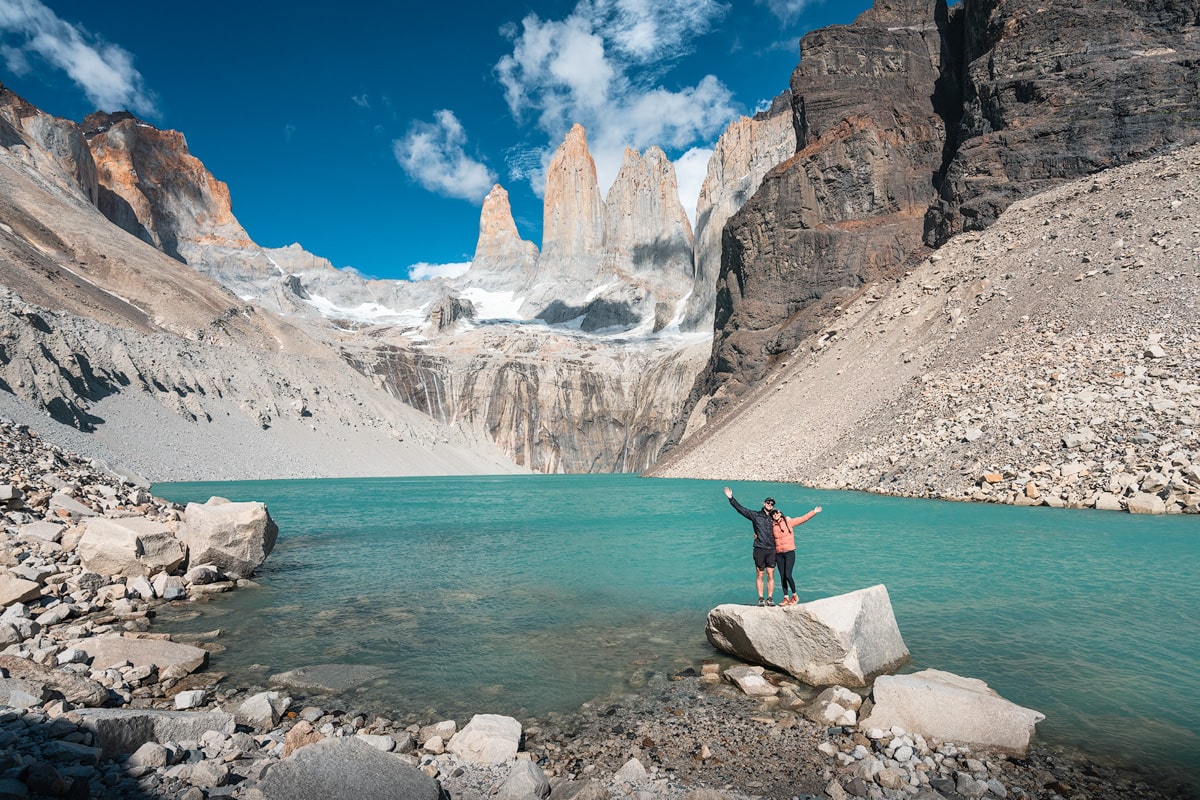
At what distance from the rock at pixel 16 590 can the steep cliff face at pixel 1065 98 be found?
54451mm

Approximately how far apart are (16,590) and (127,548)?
2151mm

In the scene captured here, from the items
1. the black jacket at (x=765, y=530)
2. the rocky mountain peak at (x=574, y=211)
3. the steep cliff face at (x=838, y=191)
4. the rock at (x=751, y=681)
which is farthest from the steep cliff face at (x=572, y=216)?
the rock at (x=751, y=681)

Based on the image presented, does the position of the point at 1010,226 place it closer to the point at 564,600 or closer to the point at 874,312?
the point at 874,312

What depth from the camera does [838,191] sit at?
60594mm

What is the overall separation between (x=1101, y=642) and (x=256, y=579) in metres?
14.6

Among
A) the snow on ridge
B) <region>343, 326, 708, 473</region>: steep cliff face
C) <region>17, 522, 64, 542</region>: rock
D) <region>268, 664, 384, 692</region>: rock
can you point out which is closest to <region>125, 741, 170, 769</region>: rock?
<region>268, 664, 384, 692</region>: rock

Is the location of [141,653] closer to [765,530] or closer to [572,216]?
[765,530]

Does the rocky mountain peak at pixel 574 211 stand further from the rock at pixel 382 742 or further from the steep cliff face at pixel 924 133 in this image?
the rock at pixel 382 742

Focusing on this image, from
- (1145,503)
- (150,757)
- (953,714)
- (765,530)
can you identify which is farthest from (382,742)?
(1145,503)

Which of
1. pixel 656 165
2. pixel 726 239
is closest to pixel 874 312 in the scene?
pixel 726 239

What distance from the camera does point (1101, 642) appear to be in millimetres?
8703

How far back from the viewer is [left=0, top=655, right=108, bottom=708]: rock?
6141mm

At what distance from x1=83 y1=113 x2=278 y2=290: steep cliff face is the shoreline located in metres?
157

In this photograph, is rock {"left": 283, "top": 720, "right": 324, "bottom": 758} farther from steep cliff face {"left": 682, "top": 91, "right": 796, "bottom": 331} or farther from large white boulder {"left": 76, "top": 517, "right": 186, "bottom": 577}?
steep cliff face {"left": 682, "top": 91, "right": 796, "bottom": 331}
